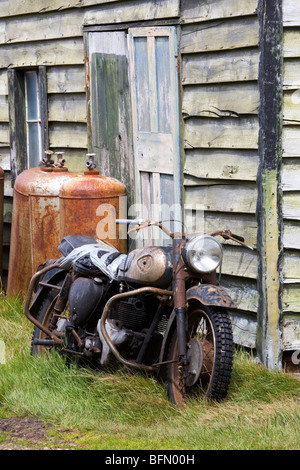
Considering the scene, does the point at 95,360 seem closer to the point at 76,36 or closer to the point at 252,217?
the point at 252,217

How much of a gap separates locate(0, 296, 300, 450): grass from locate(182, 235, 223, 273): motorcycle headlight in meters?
0.74

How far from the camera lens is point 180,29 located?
615 cm

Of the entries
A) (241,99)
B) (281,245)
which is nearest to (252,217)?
(281,245)

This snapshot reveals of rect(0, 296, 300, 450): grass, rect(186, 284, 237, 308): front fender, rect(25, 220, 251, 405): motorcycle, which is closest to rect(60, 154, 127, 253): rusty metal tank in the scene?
rect(25, 220, 251, 405): motorcycle

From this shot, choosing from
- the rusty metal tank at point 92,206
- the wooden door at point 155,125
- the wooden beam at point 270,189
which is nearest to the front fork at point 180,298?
the wooden beam at point 270,189

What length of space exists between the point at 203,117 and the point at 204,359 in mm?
2012

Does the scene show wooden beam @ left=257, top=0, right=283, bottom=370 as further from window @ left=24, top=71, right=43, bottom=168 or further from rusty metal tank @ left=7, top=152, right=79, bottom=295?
window @ left=24, top=71, right=43, bottom=168

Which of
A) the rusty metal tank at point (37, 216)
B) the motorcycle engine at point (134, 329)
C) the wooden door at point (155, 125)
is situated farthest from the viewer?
the rusty metal tank at point (37, 216)

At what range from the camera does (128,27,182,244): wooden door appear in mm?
6289

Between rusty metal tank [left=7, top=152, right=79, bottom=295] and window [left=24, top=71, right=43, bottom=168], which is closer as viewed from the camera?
rusty metal tank [left=7, top=152, right=79, bottom=295]

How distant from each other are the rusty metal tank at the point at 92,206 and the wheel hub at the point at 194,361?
A: 6.60 ft

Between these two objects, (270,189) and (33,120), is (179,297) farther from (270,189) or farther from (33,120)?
(33,120)

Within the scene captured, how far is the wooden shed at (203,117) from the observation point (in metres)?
5.44

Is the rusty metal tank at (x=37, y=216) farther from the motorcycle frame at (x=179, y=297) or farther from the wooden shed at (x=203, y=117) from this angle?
the motorcycle frame at (x=179, y=297)
